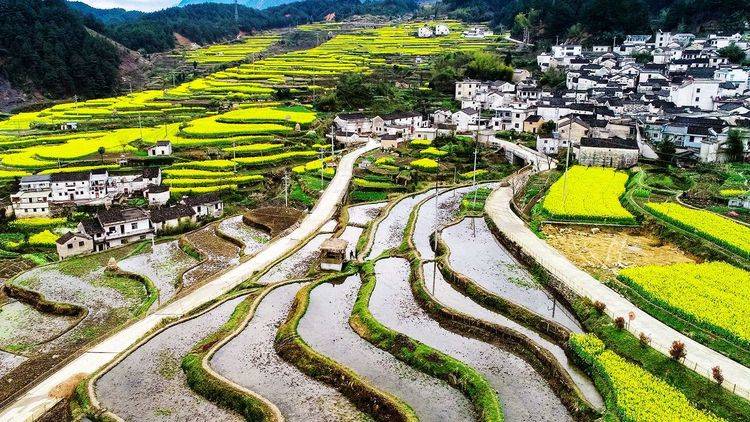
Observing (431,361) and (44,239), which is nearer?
(431,361)

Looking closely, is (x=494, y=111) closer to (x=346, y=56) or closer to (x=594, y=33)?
(x=594, y=33)

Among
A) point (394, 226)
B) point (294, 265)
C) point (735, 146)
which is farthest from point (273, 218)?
point (735, 146)

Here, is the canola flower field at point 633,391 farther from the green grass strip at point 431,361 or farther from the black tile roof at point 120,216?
the black tile roof at point 120,216

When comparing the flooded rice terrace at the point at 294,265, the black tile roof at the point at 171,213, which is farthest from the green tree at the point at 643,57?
the black tile roof at the point at 171,213

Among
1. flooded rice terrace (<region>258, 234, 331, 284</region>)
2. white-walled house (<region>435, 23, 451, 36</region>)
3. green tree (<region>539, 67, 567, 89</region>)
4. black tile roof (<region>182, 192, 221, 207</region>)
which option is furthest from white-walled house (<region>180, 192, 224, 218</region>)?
white-walled house (<region>435, 23, 451, 36</region>)

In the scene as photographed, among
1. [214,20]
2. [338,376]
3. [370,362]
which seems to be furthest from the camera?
[214,20]

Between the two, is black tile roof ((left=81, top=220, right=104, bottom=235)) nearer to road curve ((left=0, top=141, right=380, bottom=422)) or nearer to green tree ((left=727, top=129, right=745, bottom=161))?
road curve ((left=0, top=141, right=380, bottom=422))

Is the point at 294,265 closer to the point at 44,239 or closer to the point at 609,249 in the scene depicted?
the point at 609,249
